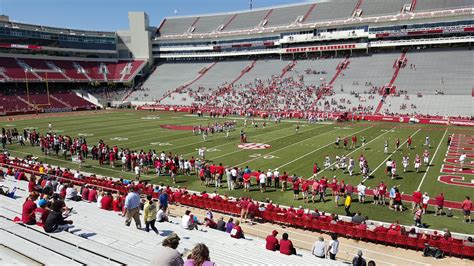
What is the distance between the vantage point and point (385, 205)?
1614cm

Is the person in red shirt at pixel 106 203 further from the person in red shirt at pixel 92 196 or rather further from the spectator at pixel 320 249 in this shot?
the spectator at pixel 320 249

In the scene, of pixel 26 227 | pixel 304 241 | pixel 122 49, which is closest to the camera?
pixel 26 227

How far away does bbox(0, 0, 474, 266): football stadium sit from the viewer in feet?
32.8

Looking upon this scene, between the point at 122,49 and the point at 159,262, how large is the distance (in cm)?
9019

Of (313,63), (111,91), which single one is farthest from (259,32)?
(111,91)

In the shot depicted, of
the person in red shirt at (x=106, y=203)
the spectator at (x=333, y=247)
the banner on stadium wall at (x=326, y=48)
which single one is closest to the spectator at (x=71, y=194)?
the person in red shirt at (x=106, y=203)

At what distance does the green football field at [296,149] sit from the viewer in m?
17.5

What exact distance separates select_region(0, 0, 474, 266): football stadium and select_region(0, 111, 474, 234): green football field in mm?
188

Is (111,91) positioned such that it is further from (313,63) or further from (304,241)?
(304,241)

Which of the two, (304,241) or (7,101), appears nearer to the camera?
(304,241)

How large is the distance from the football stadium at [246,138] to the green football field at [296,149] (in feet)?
0.62

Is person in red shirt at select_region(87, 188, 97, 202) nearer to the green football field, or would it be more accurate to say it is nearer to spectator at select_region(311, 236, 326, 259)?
the green football field

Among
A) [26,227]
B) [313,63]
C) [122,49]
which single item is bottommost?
[26,227]

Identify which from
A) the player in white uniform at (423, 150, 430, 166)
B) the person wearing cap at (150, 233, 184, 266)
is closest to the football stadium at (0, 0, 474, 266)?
the person wearing cap at (150, 233, 184, 266)
